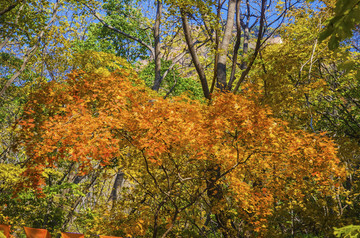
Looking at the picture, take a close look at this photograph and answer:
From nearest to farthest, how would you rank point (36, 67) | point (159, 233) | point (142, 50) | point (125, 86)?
point (125, 86) < point (159, 233) < point (36, 67) < point (142, 50)

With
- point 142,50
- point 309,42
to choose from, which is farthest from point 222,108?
point 142,50

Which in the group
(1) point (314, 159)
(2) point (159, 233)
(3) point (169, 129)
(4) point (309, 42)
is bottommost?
(2) point (159, 233)

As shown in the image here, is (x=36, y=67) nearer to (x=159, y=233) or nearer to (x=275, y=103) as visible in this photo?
(x=159, y=233)

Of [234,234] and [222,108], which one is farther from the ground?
[222,108]

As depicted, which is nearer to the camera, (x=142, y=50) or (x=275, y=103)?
(x=275, y=103)

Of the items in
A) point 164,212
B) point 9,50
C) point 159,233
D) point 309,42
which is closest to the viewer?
point 164,212

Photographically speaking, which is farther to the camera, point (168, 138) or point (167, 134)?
point (167, 134)

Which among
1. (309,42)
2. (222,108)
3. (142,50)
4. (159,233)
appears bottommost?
(159,233)

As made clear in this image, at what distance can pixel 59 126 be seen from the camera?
4.79m

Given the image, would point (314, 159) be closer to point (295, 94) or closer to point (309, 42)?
point (295, 94)

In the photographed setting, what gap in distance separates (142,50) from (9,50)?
271 inches

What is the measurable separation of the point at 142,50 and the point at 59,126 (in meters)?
12.3

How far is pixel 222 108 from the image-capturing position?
17.5 ft

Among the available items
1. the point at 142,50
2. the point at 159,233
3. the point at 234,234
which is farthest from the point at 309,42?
the point at 142,50
